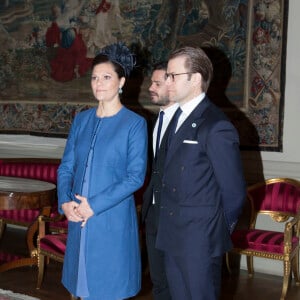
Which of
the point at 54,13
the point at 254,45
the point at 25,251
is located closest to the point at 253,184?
the point at 254,45

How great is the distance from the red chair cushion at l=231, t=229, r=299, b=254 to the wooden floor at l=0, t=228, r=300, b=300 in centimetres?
40

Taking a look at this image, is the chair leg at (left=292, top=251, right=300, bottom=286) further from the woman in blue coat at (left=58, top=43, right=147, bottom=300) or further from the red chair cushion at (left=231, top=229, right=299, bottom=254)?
the woman in blue coat at (left=58, top=43, right=147, bottom=300)

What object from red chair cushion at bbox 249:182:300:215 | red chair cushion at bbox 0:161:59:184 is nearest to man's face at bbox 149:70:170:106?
red chair cushion at bbox 249:182:300:215

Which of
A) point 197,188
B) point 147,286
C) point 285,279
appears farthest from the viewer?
point 147,286

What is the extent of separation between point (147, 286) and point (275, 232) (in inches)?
48.6

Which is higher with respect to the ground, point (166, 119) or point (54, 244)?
point (166, 119)

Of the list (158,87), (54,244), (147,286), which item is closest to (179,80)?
(158,87)

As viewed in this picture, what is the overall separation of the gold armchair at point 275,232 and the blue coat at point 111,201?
6.34 feet

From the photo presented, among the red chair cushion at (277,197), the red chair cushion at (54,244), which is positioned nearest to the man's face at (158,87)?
the red chair cushion at (54,244)

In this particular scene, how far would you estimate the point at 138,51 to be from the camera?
5.98 meters

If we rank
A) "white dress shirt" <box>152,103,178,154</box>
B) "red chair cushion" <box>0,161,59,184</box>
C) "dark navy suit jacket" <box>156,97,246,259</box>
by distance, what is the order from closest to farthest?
1. "dark navy suit jacket" <box>156,97,246,259</box>
2. "white dress shirt" <box>152,103,178,154</box>
3. "red chair cushion" <box>0,161,59,184</box>

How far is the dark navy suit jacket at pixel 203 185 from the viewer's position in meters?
2.56

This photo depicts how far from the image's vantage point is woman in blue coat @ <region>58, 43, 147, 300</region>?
2889mm

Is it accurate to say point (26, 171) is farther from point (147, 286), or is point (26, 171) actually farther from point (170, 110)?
point (170, 110)
